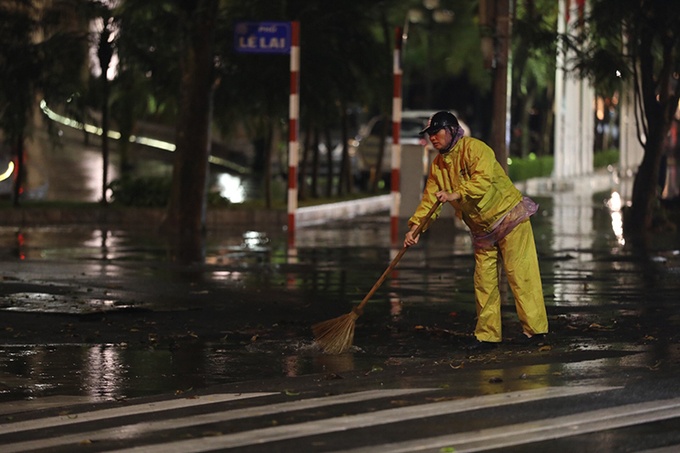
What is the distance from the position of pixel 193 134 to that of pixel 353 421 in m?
13.5

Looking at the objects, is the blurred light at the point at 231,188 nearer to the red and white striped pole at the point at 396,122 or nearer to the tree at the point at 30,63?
the tree at the point at 30,63

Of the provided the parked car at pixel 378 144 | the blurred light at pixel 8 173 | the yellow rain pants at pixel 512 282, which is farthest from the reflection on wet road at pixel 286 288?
the parked car at pixel 378 144

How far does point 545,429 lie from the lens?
702cm

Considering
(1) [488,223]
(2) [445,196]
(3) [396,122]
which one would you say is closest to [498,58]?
(1) [488,223]

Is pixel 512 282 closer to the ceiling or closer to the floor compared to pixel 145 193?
closer to the floor

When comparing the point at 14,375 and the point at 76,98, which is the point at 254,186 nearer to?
the point at 76,98

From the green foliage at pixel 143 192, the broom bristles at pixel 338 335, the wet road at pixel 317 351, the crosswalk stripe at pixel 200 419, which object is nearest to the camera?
the crosswalk stripe at pixel 200 419

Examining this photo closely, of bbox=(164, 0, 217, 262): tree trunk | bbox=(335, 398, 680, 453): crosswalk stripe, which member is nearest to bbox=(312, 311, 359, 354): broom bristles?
bbox=(335, 398, 680, 453): crosswalk stripe

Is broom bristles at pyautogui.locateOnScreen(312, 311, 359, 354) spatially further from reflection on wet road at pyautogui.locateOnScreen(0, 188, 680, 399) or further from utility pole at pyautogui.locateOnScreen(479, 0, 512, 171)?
utility pole at pyautogui.locateOnScreen(479, 0, 512, 171)

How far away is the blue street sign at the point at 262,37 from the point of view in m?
20.2

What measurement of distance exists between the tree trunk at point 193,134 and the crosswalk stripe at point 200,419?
40.5 ft

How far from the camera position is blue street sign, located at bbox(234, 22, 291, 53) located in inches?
795

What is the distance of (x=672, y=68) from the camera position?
70.1 ft

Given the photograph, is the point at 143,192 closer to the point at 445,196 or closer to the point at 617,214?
the point at 617,214
